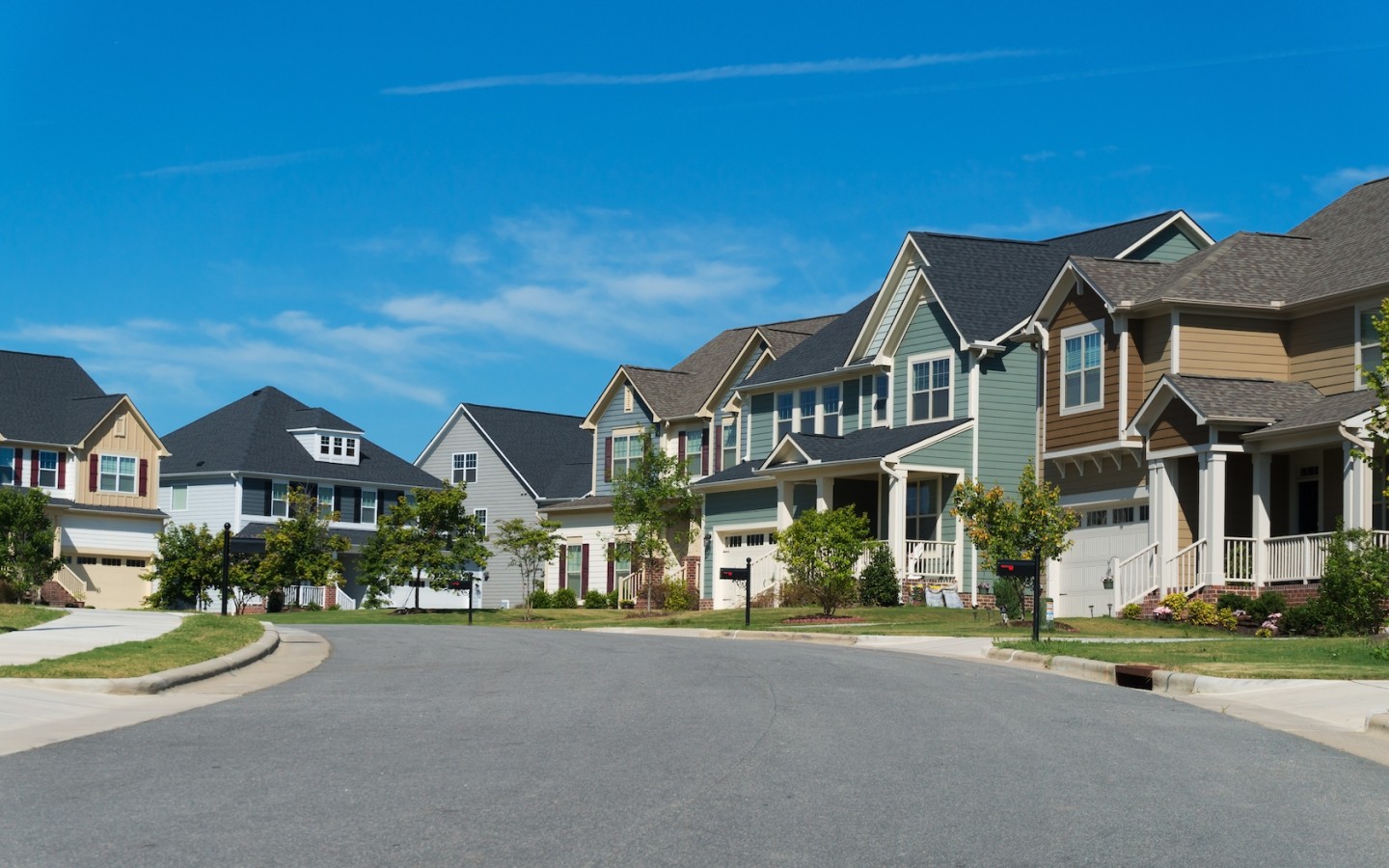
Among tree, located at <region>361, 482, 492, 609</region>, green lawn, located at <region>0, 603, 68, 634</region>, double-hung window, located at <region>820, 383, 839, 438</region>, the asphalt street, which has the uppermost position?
double-hung window, located at <region>820, 383, 839, 438</region>

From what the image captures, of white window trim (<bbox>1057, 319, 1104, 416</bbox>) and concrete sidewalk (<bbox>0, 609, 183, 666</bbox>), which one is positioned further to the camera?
white window trim (<bbox>1057, 319, 1104, 416</bbox>)

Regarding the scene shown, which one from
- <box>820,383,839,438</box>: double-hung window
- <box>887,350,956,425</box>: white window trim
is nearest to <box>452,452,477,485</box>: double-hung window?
<box>820,383,839,438</box>: double-hung window

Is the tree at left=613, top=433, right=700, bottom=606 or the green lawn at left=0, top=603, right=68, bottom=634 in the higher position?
the tree at left=613, top=433, right=700, bottom=606

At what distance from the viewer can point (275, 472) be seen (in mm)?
64375

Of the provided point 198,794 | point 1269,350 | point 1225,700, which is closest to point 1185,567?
point 1269,350

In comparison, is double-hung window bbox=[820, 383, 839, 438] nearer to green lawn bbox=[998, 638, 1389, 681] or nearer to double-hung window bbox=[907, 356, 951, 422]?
double-hung window bbox=[907, 356, 951, 422]

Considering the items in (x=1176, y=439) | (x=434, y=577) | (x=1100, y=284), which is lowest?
(x=434, y=577)

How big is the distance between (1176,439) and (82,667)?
22.3 meters

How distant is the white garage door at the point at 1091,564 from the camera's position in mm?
34188

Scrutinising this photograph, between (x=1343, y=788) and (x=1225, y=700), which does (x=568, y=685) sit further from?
(x=1343, y=788)

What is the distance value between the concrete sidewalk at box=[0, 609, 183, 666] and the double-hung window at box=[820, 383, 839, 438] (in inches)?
878

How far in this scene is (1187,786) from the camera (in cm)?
1008

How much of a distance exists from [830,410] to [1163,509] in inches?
624

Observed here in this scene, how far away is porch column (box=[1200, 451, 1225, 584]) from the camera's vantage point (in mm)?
30609
